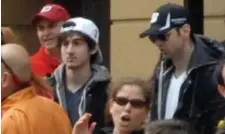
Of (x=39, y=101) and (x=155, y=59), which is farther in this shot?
(x=155, y=59)

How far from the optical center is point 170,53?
6160mm

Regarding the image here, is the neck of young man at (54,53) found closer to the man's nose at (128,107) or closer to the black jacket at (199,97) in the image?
the black jacket at (199,97)

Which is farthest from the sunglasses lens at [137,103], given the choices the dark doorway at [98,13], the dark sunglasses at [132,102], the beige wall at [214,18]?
the dark doorway at [98,13]

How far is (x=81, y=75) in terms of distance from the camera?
21.5 ft

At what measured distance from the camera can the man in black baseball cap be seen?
6.04m

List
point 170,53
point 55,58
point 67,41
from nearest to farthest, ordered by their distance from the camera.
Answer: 1. point 170,53
2. point 67,41
3. point 55,58

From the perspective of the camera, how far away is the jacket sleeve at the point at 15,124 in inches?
219

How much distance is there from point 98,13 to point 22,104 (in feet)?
12.7

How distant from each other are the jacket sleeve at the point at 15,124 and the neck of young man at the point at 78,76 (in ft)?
3.18

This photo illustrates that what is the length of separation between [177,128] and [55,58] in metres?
2.27

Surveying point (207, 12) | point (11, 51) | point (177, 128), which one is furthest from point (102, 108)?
point (207, 12)

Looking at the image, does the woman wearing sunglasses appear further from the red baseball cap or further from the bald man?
the red baseball cap

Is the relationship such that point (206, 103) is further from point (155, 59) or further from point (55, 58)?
point (155, 59)

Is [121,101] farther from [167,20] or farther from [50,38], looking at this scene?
[50,38]
